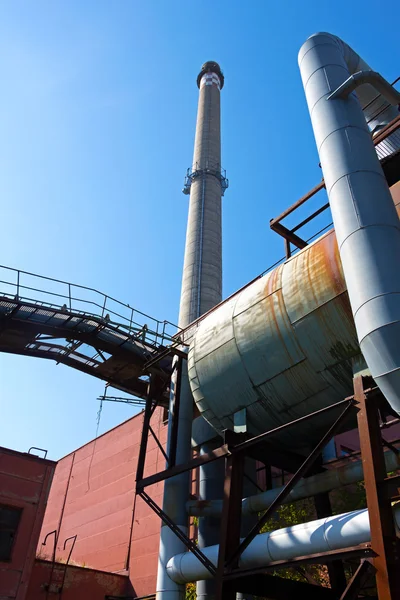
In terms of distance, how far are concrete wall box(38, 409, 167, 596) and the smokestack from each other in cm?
860

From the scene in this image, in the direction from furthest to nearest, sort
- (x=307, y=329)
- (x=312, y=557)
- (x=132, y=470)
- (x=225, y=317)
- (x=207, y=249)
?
(x=207, y=249) < (x=132, y=470) < (x=225, y=317) < (x=307, y=329) < (x=312, y=557)

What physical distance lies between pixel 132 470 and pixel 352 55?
18.2 metres

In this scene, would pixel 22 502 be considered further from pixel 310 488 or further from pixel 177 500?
pixel 310 488

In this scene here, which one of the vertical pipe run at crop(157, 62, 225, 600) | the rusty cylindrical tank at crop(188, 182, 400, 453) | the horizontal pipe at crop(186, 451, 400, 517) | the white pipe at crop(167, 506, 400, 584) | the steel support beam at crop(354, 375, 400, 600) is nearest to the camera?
the steel support beam at crop(354, 375, 400, 600)

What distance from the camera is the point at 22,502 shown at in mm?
13062

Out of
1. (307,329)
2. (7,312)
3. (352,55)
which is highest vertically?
(352,55)

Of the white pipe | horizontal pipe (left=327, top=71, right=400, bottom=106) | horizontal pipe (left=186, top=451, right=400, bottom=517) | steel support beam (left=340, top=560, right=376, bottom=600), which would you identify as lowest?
steel support beam (left=340, top=560, right=376, bottom=600)

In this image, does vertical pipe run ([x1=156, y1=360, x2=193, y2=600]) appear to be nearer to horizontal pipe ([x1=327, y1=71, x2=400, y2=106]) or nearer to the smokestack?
horizontal pipe ([x1=327, y1=71, x2=400, y2=106])

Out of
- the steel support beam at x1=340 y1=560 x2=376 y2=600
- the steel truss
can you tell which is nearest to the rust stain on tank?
the steel truss

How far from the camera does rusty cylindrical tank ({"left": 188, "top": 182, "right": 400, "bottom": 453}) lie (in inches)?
356

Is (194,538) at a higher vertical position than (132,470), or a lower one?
lower

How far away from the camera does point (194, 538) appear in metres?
17.3

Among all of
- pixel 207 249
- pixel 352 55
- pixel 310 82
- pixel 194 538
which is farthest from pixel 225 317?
pixel 207 249

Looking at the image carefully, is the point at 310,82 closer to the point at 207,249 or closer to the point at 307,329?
the point at 307,329
